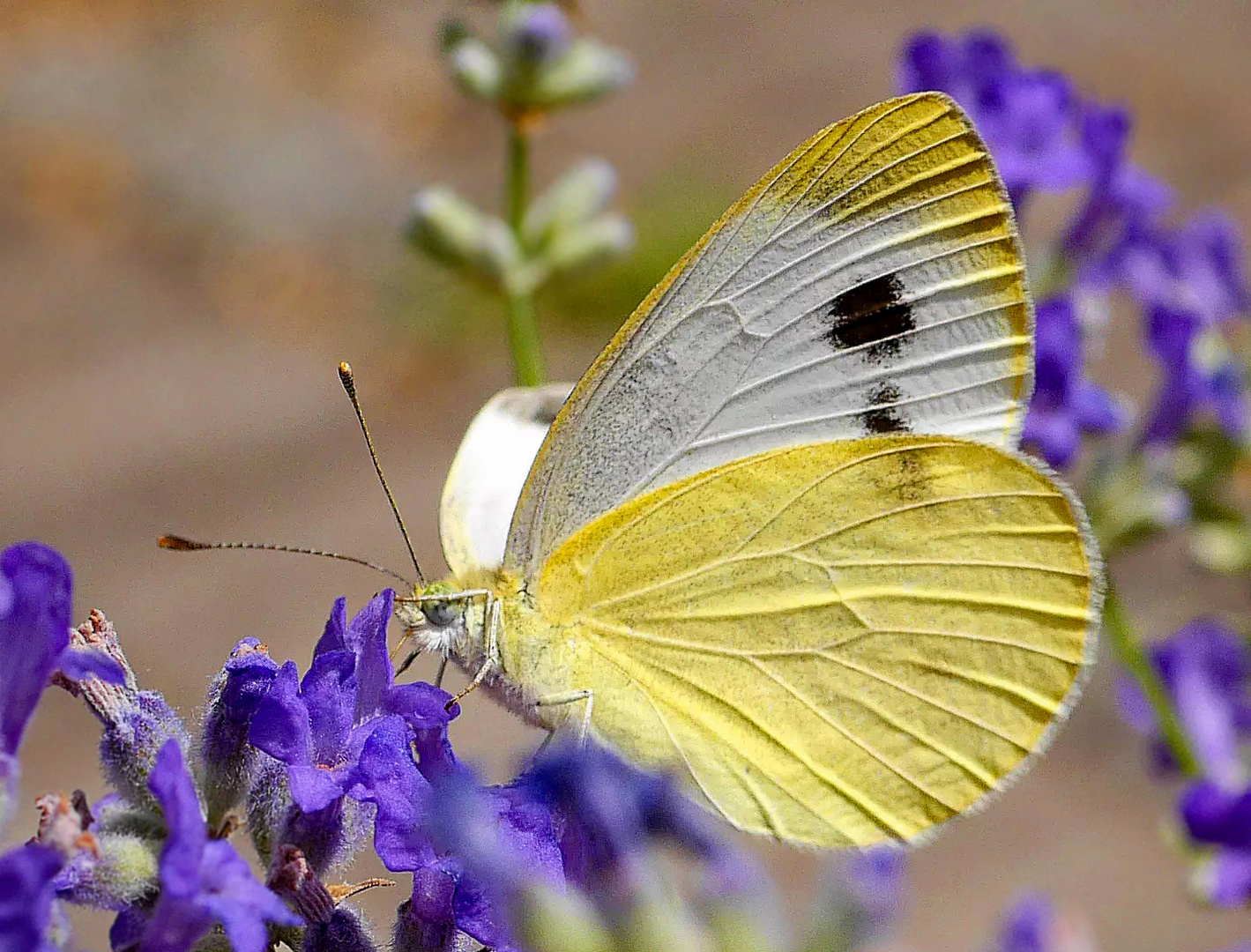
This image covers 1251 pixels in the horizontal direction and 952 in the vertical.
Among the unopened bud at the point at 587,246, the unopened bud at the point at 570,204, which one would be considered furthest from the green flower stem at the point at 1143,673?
the unopened bud at the point at 570,204

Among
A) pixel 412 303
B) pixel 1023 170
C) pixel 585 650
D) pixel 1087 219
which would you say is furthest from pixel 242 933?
pixel 412 303

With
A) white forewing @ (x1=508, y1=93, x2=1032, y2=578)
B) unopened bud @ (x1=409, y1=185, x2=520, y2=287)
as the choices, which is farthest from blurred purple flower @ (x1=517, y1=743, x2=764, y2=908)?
unopened bud @ (x1=409, y1=185, x2=520, y2=287)

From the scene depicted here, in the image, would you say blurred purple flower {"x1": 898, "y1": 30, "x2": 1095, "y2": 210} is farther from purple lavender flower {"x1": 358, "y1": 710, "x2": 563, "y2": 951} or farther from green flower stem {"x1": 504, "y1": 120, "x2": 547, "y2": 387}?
purple lavender flower {"x1": 358, "y1": 710, "x2": 563, "y2": 951}

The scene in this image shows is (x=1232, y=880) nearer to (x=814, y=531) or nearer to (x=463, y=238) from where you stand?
(x=814, y=531)

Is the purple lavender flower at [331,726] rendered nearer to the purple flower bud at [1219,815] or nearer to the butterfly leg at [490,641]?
the butterfly leg at [490,641]

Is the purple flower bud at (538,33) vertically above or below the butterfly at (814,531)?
above

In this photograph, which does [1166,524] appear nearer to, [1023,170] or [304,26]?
[1023,170]
